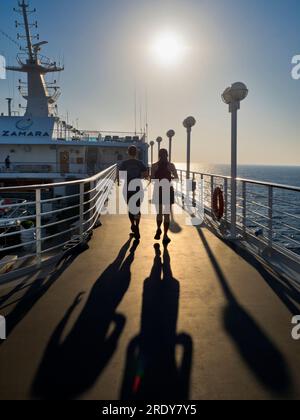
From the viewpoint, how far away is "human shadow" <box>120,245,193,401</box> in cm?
222

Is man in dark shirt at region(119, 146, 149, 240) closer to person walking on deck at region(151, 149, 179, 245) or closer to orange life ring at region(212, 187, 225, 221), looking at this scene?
person walking on deck at region(151, 149, 179, 245)

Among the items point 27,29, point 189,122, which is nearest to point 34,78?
point 27,29

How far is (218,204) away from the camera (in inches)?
302

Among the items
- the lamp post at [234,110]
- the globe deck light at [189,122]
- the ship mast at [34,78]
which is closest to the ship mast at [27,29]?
the ship mast at [34,78]

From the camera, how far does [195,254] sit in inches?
219

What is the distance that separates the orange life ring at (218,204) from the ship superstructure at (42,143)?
16.2m

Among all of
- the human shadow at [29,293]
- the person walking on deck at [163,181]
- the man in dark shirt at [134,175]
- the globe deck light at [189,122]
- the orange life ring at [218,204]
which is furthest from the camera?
the globe deck light at [189,122]

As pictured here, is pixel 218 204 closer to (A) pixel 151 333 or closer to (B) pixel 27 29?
(A) pixel 151 333

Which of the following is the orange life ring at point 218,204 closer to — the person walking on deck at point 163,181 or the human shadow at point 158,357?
the person walking on deck at point 163,181

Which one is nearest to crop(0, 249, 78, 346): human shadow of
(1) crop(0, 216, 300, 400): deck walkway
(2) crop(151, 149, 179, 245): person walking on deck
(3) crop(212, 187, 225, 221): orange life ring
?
(1) crop(0, 216, 300, 400): deck walkway

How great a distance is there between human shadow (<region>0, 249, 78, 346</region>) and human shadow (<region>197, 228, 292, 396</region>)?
1758 mm

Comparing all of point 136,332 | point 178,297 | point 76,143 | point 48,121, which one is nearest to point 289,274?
point 178,297

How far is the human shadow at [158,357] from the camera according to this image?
2225mm
